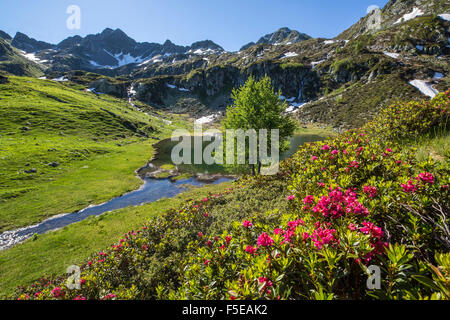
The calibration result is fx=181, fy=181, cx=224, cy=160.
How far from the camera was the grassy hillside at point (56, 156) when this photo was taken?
30.4m

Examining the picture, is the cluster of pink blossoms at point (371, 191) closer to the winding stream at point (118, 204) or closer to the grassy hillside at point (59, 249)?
the grassy hillside at point (59, 249)

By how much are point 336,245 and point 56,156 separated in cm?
6450

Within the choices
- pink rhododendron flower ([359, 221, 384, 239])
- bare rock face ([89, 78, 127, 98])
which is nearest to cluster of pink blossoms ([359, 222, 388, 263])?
pink rhododendron flower ([359, 221, 384, 239])

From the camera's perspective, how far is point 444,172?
4.02m

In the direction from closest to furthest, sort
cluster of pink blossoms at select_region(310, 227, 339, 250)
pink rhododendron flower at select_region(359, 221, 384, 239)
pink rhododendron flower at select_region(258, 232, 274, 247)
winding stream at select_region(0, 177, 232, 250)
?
pink rhododendron flower at select_region(359, 221, 384, 239), cluster of pink blossoms at select_region(310, 227, 339, 250), pink rhododendron flower at select_region(258, 232, 274, 247), winding stream at select_region(0, 177, 232, 250)

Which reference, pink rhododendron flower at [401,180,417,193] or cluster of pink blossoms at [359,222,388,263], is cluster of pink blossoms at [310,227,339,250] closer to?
cluster of pink blossoms at [359,222,388,263]

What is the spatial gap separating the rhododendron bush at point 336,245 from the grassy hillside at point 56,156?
31182 millimetres

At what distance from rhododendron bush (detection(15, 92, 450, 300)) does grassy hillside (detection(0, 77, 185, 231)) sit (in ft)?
102

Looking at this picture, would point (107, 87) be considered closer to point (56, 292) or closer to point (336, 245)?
point (56, 292)

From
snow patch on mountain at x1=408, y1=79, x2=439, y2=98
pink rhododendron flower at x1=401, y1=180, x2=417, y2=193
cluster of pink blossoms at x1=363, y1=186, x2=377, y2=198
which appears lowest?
cluster of pink blossoms at x1=363, y1=186, x2=377, y2=198

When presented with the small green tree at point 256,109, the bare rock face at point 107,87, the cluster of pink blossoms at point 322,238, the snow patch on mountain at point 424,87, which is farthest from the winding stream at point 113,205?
the bare rock face at point 107,87

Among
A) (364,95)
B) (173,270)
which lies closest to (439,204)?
(173,270)

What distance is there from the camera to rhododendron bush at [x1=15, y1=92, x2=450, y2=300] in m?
2.56
